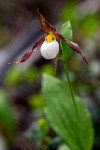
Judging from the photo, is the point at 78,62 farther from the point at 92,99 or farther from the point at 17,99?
the point at 92,99

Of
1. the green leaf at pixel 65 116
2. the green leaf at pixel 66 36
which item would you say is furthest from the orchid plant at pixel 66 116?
the green leaf at pixel 66 36

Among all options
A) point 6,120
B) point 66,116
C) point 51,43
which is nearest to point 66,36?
point 51,43

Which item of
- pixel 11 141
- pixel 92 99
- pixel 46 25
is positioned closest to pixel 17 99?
pixel 92 99

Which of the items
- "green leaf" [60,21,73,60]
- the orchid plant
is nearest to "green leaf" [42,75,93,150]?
the orchid plant

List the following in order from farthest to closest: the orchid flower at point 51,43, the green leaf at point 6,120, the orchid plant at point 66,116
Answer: the green leaf at point 6,120 < the orchid plant at point 66,116 < the orchid flower at point 51,43

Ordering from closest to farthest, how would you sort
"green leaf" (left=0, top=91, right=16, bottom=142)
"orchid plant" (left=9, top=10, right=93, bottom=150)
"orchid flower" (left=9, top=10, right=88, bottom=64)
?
"orchid flower" (left=9, top=10, right=88, bottom=64), "orchid plant" (left=9, top=10, right=93, bottom=150), "green leaf" (left=0, top=91, right=16, bottom=142)

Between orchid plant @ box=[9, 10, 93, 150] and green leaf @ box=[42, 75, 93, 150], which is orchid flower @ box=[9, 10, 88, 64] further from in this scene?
green leaf @ box=[42, 75, 93, 150]

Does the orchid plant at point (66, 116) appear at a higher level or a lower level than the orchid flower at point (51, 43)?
lower

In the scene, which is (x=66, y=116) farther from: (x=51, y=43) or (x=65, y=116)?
(x=51, y=43)

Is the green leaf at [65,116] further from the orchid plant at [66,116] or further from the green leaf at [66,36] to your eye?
the green leaf at [66,36]
